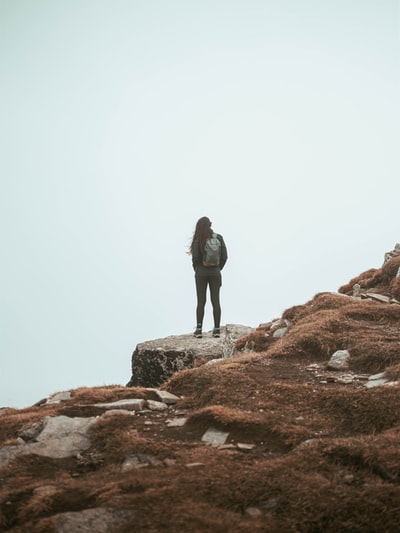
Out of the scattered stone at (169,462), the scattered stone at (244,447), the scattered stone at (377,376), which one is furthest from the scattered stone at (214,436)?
the scattered stone at (377,376)

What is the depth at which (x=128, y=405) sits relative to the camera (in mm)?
9992

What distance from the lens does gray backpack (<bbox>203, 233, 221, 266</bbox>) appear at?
19.8 metres

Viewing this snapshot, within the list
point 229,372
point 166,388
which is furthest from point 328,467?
point 166,388

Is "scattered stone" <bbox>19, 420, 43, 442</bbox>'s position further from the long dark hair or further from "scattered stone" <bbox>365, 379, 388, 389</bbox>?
the long dark hair

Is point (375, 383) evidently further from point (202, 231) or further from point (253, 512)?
point (202, 231)

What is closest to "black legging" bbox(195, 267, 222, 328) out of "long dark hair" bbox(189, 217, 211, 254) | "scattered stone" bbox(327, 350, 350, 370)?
"long dark hair" bbox(189, 217, 211, 254)

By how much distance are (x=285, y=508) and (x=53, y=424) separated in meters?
5.11

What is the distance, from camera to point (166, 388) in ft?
40.2

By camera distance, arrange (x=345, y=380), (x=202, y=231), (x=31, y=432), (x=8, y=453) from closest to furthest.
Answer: (x=8, y=453) → (x=31, y=432) → (x=345, y=380) → (x=202, y=231)

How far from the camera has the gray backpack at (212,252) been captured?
19.8 metres

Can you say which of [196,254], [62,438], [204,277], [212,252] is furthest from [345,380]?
[196,254]

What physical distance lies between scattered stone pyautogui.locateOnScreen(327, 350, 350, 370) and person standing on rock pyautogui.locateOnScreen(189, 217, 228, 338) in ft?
26.8

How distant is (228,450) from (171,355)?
39.2 feet

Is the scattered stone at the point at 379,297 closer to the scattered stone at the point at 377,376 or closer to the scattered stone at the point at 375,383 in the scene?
the scattered stone at the point at 377,376
